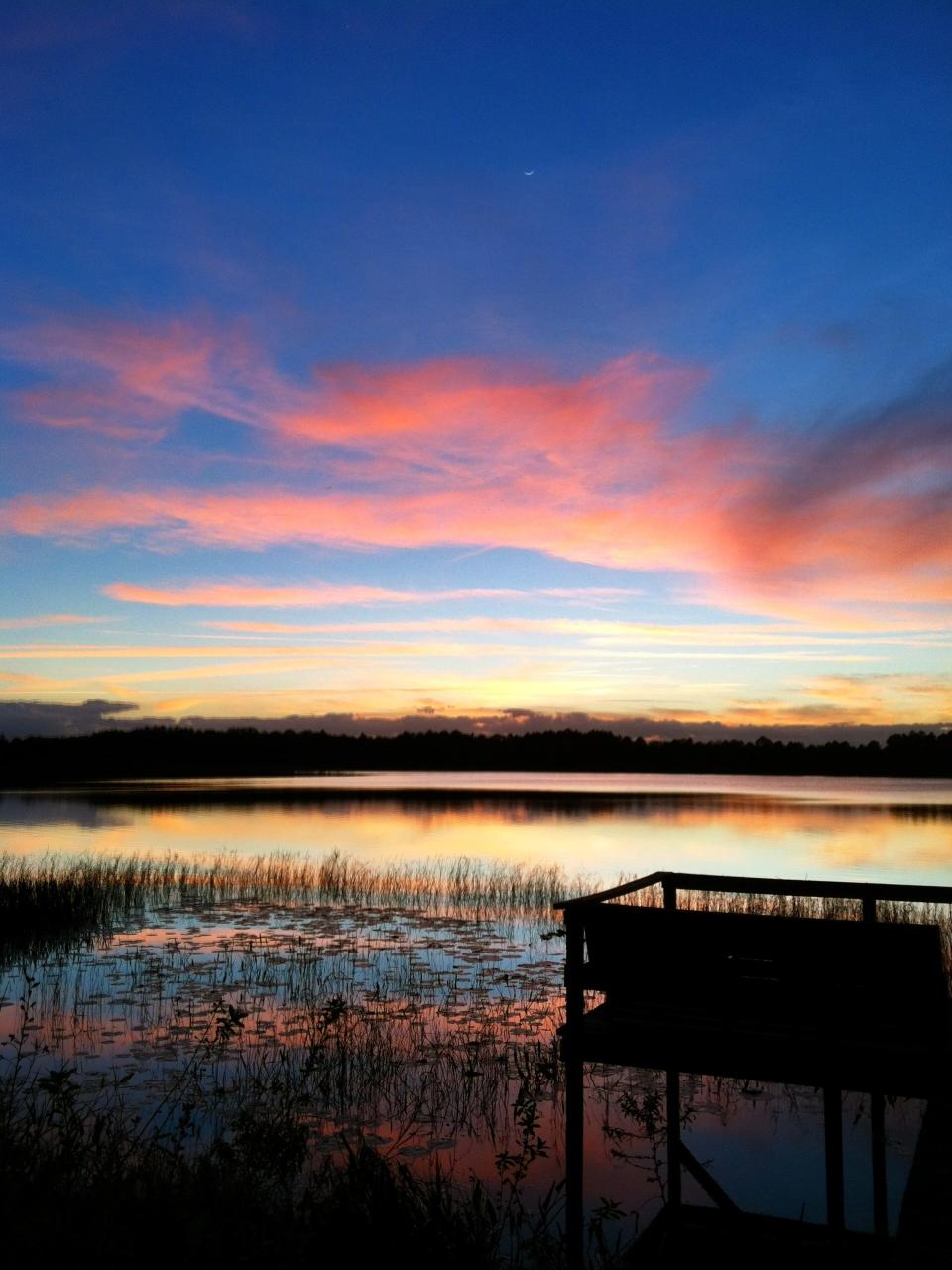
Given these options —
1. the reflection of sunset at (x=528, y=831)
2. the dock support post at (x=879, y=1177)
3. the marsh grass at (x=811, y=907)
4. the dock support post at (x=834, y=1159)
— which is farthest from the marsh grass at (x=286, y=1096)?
the reflection of sunset at (x=528, y=831)

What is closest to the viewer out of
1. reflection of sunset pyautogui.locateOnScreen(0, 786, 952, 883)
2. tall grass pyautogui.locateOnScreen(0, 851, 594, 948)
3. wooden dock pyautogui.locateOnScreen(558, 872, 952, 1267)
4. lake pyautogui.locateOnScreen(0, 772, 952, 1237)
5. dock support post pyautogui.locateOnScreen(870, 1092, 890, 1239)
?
wooden dock pyautogui.locateOnScreen(558, 872, 952, 1267)

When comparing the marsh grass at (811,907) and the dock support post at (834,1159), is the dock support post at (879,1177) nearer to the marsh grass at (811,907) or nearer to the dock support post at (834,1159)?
→ the dock support post at (834,1159)

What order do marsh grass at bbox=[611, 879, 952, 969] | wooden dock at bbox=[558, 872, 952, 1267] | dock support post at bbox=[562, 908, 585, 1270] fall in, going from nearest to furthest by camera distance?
1. wooden dock at bbox=[558, 872, 952, 1267]
2. dock support post at bbox=[562, 908, 585, 1270]
3. marsh grass at bbox=[611, 879, 952, 969]

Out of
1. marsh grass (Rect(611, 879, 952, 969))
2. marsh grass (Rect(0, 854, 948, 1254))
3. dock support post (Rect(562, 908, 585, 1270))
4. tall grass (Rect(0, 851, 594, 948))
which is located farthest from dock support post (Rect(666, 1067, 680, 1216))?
tall grass (Rect(0, 851, 594, 948))

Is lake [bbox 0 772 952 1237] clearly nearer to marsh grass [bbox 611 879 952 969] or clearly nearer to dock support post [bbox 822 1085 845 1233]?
dock support post [bbox 822 1085 845 1233]

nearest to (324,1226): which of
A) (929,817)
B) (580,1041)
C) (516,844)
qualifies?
(580,1041)

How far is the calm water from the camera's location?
37.0 metres

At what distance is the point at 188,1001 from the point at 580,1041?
831 cm

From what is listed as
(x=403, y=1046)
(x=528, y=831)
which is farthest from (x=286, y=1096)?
(x=528, y=831)

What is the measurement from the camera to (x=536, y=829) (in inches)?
1969

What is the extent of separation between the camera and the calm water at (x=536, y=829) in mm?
37031

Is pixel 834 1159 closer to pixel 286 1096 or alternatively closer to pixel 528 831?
pixel 286 1096

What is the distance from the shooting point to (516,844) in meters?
42.4

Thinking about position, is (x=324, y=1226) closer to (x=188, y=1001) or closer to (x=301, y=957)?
(x=188, y=1001)
